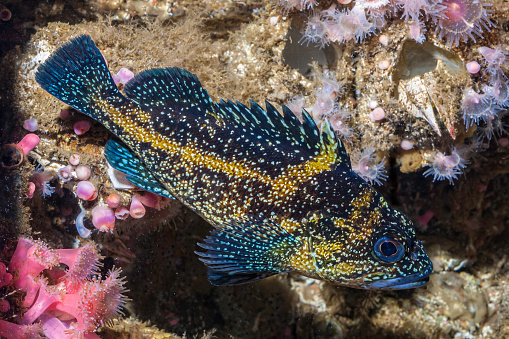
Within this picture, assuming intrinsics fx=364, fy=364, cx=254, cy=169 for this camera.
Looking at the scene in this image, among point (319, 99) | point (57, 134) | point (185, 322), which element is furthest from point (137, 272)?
point (319, 99)

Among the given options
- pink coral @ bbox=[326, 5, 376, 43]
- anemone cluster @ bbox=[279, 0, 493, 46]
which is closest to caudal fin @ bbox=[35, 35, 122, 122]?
anemone cluster @ bbox=[279, 0, 493, 46]

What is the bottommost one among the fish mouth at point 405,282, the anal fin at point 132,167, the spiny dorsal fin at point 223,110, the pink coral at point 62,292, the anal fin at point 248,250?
the pink coral at point 62,292

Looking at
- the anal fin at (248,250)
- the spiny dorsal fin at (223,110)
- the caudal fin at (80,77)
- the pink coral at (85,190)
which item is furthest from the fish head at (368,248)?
the caudal fin at (80,77)

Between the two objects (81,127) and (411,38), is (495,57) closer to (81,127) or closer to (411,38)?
(411,38)

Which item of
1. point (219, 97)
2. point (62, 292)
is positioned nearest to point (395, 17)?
point (219, 97)

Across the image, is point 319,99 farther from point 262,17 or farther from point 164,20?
point 164,20

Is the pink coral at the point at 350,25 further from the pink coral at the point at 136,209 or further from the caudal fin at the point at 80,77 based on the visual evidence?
the pink coral at the point at 136,209
